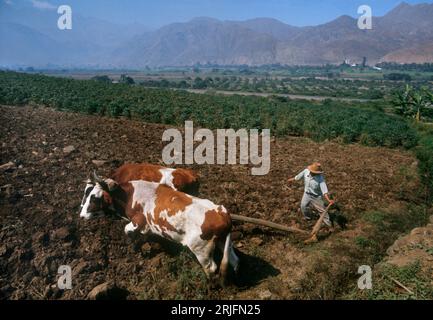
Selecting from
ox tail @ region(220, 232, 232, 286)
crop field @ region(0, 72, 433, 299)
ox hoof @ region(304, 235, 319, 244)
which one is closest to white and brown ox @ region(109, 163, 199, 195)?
crop field @ region(0, 72, 433, 299)

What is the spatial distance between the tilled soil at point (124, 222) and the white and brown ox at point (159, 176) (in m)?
0.95

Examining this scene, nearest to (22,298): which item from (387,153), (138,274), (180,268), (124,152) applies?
(138,274)

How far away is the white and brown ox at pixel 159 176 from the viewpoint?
21.4ft

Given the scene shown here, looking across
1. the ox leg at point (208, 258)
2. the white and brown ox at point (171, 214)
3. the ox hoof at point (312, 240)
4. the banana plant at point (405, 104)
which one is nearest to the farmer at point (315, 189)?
the ox hoof at point (312, 240)

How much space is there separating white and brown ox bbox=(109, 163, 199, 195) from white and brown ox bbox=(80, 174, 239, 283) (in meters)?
0.62

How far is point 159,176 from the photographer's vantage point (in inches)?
264

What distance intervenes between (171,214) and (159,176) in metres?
1.53

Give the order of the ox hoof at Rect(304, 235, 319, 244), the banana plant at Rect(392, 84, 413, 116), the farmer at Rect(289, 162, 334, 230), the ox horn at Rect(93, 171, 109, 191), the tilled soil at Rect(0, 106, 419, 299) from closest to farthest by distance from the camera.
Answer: the tilled soil at Rect(0, 106, 419, 299) < the ox horn at Rect(93, 171, 109, 191) < the ox hoof at Rect(304, 235, 319, 244) < the farmer at Rect(289, 162, 334, 230) < the banana plant at Rect(392, 84, 413, 116)

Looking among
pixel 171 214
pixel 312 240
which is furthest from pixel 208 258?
pixel 312 240

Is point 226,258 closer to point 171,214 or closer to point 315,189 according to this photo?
point 171,214

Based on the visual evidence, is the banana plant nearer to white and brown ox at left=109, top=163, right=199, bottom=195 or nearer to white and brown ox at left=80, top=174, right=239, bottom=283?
white and brown ox at left=109, top=163, right=199, bottom=195

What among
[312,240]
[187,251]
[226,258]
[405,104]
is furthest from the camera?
[405,104]

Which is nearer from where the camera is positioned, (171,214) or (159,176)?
(171,214)

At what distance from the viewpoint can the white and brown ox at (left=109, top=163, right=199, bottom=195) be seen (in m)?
6.51
